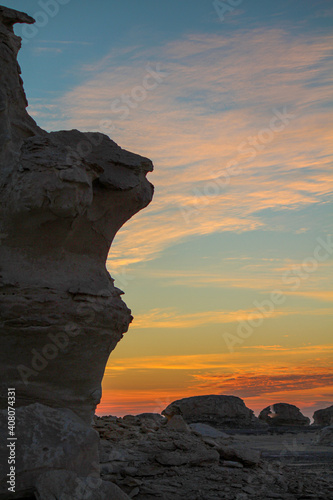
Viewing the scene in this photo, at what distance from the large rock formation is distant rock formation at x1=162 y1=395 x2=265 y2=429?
12.5 metres

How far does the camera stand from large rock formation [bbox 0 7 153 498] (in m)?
6.96

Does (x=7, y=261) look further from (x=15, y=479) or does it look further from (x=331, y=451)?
(x=331, y=451)

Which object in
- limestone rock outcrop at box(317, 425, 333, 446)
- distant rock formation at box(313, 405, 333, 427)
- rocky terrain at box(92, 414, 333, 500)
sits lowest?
rocky terrain at box(92, 414, 333, 500)

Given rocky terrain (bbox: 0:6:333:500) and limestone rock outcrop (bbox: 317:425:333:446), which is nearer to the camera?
rocky terrain (bbox: 0:6:333:500)

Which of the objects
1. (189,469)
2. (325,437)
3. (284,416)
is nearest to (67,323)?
(189,469)

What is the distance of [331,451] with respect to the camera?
14.0m

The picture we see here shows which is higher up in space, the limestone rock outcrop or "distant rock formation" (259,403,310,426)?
"distant rock formation" (259,403,310,426)

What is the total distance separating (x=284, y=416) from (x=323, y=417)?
87.0 inches

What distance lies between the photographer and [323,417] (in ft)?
77.2

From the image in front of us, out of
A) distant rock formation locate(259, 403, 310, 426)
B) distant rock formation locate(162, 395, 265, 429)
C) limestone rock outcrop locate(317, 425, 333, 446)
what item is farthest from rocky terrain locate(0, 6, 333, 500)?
distant rock formation locate(259, 403, 310, 426)

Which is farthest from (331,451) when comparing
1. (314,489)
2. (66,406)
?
(66,406)

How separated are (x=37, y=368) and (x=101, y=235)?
224 centimetres

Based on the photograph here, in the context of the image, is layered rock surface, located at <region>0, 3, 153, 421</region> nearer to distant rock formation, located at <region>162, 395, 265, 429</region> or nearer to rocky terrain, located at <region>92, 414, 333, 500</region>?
rocky terrain, located at <region>92, 414, 333, 500</region>

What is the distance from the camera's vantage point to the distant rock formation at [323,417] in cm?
2325
